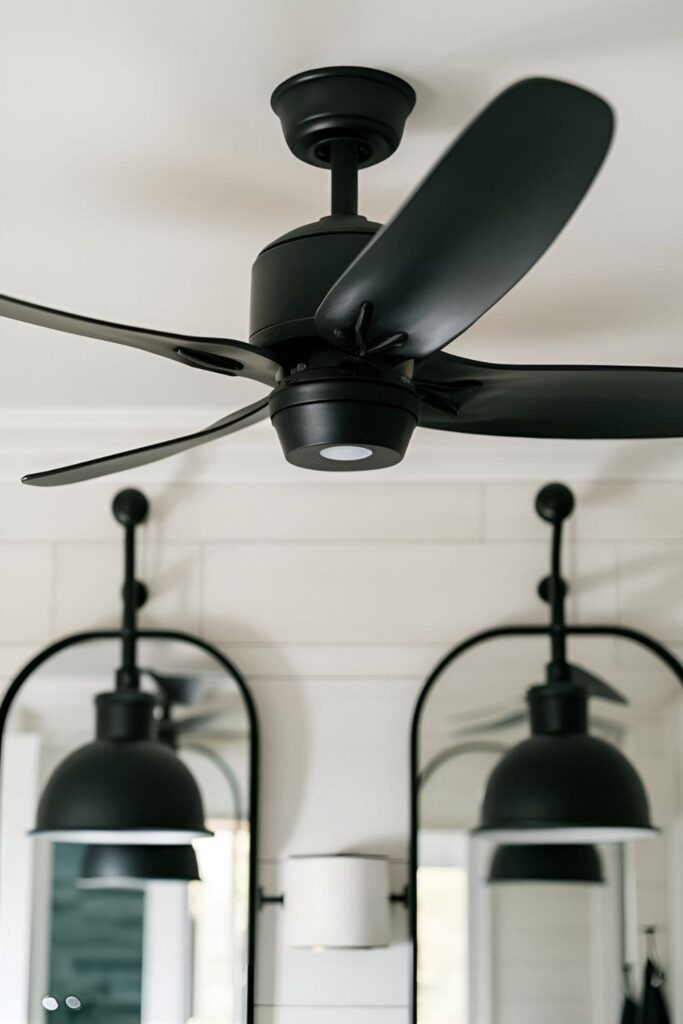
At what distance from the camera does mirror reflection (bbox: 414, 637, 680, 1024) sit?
2.60 metres

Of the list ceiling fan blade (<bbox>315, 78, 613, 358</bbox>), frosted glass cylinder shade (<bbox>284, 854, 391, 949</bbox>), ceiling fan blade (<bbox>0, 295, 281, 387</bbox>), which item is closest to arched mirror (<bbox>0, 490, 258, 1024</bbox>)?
frosted glass cylinder shade (<bbox>284, 854, 391, 949</bbox>)

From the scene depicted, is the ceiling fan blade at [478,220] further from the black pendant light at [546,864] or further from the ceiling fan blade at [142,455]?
the black pendant light at [546,864]

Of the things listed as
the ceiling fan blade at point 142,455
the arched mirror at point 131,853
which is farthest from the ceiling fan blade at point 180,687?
the ceiling fan blade at point 142,455

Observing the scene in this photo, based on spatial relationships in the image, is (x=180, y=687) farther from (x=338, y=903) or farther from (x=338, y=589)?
(x=338, y=903)

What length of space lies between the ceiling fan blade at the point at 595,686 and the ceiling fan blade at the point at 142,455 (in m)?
1.29

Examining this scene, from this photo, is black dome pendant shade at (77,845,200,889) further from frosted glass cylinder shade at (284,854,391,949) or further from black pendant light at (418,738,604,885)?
black pendant light at (418,738,604,885)

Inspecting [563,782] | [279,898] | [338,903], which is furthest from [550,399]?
[279,898]

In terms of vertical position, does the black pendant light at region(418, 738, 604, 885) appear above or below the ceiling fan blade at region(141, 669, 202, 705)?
below

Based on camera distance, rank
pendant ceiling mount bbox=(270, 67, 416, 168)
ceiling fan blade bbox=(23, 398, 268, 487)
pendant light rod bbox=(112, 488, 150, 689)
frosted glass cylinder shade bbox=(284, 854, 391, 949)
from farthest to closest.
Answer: pendant light rod bbox=(112, 488, 150, 689) → frosted glass cylinder shade bbox=(284, 854, 391, 949) → ceiling fan blade bbox=(23, 398, 268, 487) → pendant ceiling mount bbox=(270, 67, 416, 168)

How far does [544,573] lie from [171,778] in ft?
2.91

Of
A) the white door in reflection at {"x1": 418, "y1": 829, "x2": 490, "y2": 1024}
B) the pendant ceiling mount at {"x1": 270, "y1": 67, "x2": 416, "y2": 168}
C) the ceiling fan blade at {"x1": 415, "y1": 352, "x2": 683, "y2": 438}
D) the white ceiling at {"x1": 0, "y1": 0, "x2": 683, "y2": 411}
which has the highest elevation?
the white ceiling at {"x1": 0, "y1": 0, "x2": 683, "y2": 411}

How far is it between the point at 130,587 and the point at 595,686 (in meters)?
1.00

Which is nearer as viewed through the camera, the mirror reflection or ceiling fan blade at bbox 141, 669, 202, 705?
the mirror reflection

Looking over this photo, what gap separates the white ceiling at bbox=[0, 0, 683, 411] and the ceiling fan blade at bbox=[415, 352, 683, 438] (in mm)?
304
